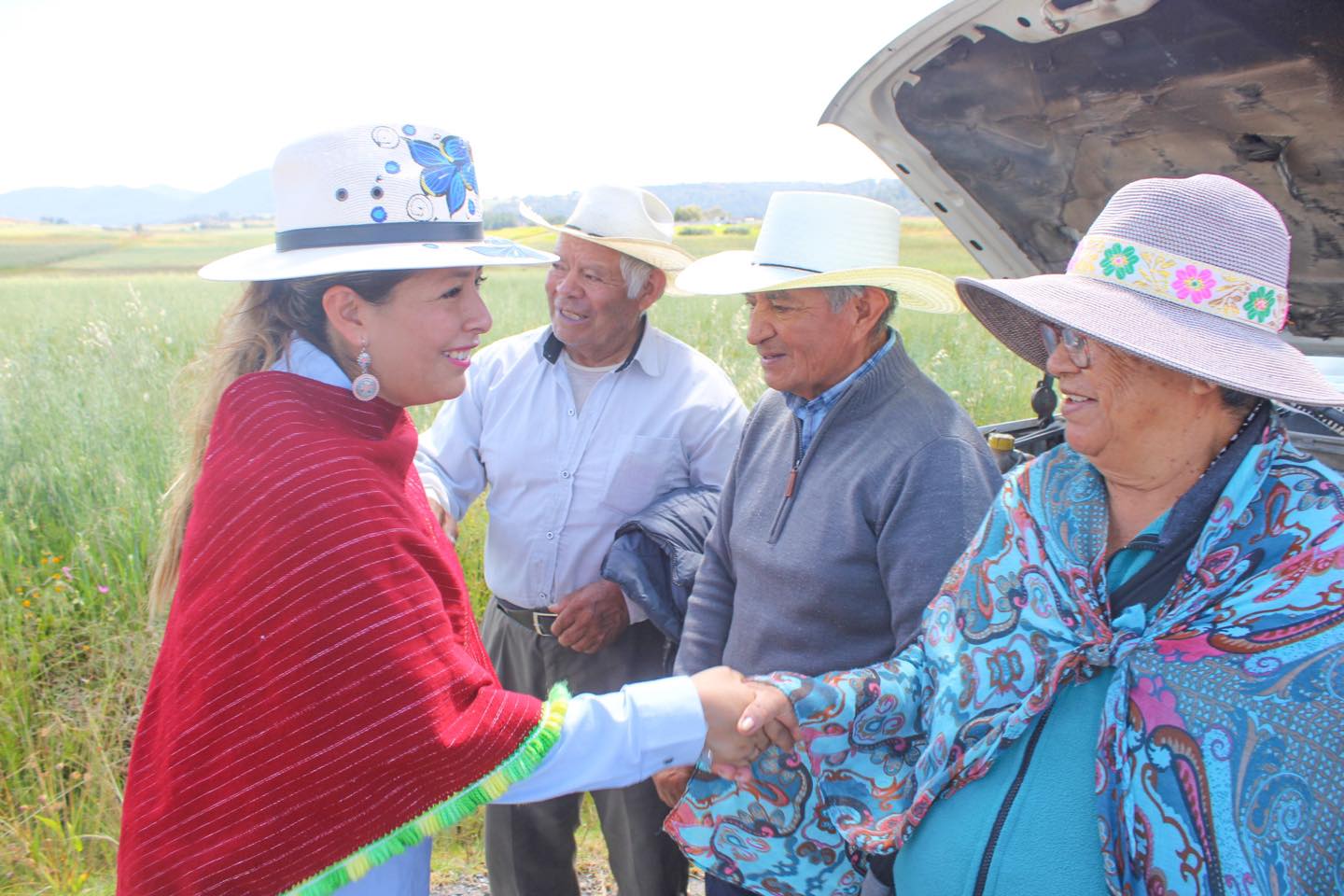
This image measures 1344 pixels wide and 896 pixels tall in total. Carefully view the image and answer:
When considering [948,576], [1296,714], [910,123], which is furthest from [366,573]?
[910,123]

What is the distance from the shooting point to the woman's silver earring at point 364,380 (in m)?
1.78

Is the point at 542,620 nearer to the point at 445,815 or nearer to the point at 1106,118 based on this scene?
the point at 445,815

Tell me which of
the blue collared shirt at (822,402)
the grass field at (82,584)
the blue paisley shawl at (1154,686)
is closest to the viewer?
the blue paisley shawl at (1154,686)

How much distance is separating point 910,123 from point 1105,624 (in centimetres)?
145

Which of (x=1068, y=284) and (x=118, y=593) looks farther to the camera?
(x=118, y=593)

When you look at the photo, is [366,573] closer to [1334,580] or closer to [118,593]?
[1334,580]

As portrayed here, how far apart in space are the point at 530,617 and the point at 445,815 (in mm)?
1366

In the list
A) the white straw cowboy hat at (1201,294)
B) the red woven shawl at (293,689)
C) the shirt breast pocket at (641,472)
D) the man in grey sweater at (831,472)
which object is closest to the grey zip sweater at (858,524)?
the man in grey sweater at (831,472)

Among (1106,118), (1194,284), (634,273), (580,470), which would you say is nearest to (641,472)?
(580,470)

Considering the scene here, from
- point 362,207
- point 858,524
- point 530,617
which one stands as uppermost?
point 362,207

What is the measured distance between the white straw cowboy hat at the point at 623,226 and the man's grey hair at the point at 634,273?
2cm

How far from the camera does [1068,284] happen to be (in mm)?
1646

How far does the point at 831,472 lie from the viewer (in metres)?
2.15

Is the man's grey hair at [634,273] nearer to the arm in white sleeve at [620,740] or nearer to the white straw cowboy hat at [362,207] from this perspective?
the white straw cowboy hat at [362,207]
